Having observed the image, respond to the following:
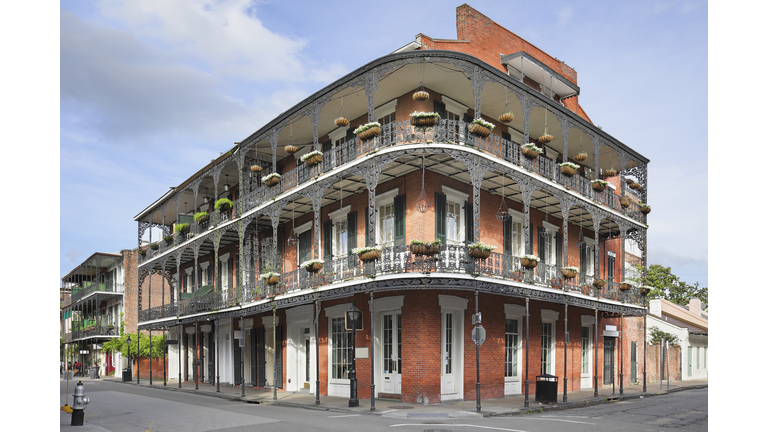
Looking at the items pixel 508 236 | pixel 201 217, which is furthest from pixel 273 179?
pixel 508 236

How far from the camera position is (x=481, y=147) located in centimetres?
1605

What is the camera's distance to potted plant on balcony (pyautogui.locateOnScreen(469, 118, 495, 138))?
1567 cm

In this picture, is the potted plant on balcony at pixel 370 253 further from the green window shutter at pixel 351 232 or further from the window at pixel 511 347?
the window at pixel 511 347

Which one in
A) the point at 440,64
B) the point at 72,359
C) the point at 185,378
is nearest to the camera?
the point at 440,64

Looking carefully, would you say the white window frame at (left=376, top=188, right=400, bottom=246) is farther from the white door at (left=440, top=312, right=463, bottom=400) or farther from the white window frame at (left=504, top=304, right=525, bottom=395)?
the white window frame at (left=504, top=304, right=525, bottom=395)

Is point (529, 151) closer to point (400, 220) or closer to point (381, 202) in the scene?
point (400, 220)

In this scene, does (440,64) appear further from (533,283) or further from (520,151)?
(533,283)

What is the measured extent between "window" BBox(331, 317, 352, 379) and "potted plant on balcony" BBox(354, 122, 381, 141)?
6.17m

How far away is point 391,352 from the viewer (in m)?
17.2

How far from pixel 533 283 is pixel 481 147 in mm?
4211

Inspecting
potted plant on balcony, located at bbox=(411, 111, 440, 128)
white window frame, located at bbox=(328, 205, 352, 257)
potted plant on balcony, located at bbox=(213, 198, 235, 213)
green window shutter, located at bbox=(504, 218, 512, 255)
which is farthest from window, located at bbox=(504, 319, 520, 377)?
potted plant on balcony, located at bbox=(213, 198, 235, 213)

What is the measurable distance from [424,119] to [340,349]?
8055 millimetres

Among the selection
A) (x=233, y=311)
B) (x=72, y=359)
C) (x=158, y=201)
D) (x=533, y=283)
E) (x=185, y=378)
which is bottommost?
(x=72, y=359)

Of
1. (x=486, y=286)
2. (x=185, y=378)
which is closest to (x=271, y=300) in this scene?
(x=486, y=286)
